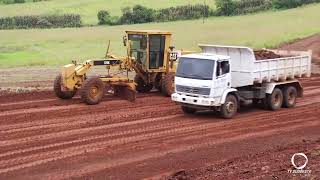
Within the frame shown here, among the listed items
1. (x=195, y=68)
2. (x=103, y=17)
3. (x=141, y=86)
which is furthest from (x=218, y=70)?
(x=103, y=17)

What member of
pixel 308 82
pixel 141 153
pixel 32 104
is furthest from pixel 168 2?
pixel 141 153

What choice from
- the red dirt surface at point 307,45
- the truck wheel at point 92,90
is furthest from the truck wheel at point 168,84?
the red dirt surface at point 307,45

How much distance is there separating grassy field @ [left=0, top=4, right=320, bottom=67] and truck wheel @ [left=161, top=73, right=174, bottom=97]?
1453 centimetres

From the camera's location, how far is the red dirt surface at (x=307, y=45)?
1737 inches

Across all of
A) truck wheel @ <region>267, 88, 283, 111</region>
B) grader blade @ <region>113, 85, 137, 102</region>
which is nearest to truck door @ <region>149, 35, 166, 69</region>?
grader blade @ <region>113, 85, 137, 102</region>

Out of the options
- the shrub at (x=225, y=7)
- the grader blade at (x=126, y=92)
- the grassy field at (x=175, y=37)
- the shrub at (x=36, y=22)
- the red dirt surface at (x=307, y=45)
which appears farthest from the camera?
the shrub at (x=225, y=7)

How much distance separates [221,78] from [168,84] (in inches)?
175

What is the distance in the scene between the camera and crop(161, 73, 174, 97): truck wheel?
24.9 m

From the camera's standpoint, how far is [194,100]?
20.7m

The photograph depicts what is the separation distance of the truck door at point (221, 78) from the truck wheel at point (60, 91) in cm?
571

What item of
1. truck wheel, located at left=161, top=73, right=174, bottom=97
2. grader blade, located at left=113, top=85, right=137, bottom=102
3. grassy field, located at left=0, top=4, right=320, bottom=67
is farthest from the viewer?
grassy field, located at left=0, top=4, right=320, bottom=67

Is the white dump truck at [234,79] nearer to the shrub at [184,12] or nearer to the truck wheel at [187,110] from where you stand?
the truck wheel at [187,110]

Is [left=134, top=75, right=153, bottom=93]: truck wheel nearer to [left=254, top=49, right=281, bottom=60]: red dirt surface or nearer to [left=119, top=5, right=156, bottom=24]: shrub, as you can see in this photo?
[left=254, top=49, right=281, bottom=60]: red dirt surface

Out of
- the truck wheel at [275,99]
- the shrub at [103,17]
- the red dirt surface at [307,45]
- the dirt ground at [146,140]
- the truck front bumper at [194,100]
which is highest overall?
the shrub at [103,17]
